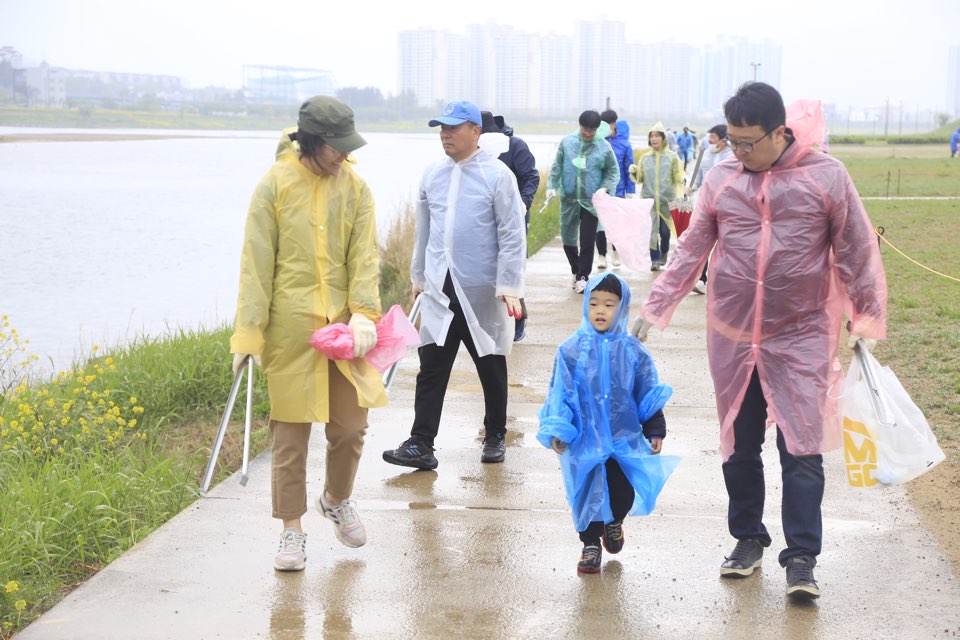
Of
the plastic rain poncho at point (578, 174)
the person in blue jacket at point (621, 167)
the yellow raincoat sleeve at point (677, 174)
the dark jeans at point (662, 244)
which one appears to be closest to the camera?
the plastic rain poncho at point (578, 174)

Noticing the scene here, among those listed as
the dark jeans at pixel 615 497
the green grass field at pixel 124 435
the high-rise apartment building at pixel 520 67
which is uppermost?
the high-rise apartment building at pixel 520 67

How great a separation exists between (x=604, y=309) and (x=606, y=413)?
0.40 m

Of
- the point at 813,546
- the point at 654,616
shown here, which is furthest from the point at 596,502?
the point at 813,546

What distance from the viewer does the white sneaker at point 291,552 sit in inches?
174

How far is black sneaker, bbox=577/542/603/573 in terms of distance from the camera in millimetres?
4441

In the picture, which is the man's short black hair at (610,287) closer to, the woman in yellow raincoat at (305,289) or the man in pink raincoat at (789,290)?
the man in pink raincoat at (789,290)

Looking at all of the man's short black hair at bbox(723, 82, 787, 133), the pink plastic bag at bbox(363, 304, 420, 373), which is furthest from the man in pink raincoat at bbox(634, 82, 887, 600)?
the pink plastic bag at bbox(363, 304, 420, 373)

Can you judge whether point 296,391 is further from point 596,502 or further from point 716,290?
point 716,290

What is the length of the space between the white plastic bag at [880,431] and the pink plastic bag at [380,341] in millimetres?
1708

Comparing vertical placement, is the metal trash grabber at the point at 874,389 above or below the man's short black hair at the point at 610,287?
below

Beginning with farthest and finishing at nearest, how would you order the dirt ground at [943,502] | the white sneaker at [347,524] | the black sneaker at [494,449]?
the black sneaker at [494,449], the dirt ground at [943,502], the white sneaker at [347,524]

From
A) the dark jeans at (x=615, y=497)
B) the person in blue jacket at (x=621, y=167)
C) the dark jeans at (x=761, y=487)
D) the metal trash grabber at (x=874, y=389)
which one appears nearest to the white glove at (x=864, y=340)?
the metal trash grabber at (x=874, y=389)

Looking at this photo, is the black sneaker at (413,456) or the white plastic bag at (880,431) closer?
the white plastic bag at (880,431)

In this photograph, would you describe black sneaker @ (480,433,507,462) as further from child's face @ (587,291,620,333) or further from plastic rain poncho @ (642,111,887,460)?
plastic rain poncho @ (642,111,887,460)
